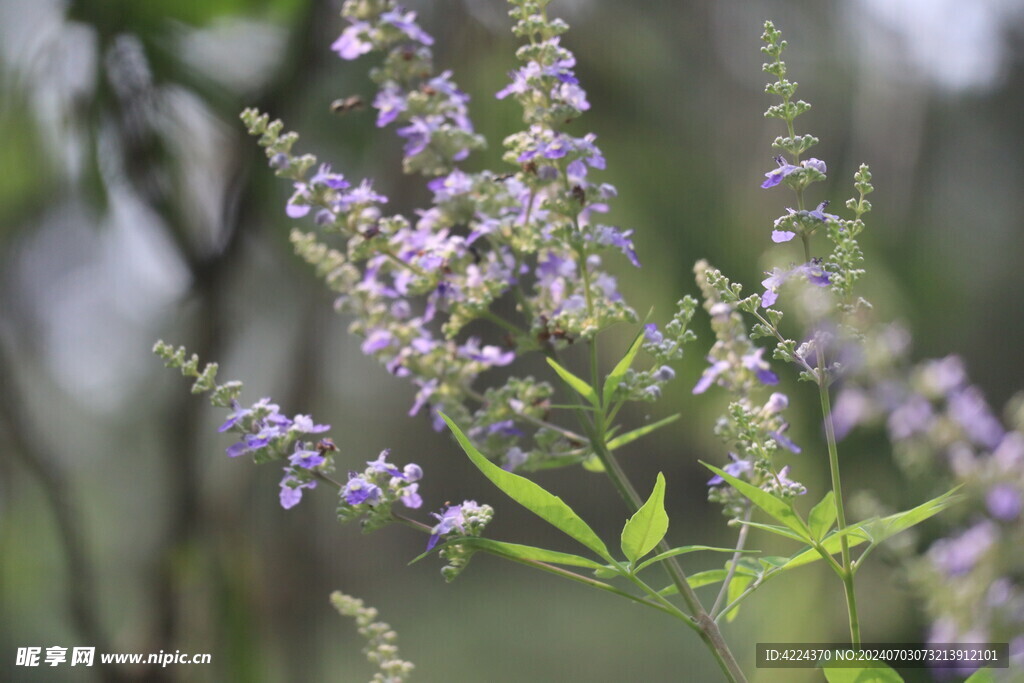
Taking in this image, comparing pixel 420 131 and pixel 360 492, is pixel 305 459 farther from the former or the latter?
pixel 420 131

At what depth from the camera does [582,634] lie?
7.46ft

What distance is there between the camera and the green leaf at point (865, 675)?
20cm

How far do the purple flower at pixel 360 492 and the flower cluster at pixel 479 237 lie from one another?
0.21 feet

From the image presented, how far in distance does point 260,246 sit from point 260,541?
1.61 feet

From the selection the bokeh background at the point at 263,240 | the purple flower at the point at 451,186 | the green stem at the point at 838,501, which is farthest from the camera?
the bokeh background at the point at 263,240

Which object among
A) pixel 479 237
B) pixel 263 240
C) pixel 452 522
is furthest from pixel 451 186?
pixel 263 240

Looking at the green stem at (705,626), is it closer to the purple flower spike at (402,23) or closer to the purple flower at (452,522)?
the purple flower at (452,522)

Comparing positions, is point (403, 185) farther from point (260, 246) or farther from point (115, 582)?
point (115, 582)

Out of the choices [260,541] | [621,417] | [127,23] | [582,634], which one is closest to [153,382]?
[260,541]

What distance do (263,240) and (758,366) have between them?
1.23 meters

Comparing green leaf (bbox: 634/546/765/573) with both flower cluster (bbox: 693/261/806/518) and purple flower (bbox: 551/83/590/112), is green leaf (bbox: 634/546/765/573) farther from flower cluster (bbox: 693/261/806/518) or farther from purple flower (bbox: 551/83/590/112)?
purple flower (bbox: 551/83/590/112)

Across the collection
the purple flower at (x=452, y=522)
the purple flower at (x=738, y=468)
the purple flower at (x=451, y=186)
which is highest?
the purple flower at (x=451, y=186)

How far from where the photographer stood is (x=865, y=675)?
20 cm

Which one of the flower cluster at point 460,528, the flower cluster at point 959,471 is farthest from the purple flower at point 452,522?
the flower cluster at point 959,471
